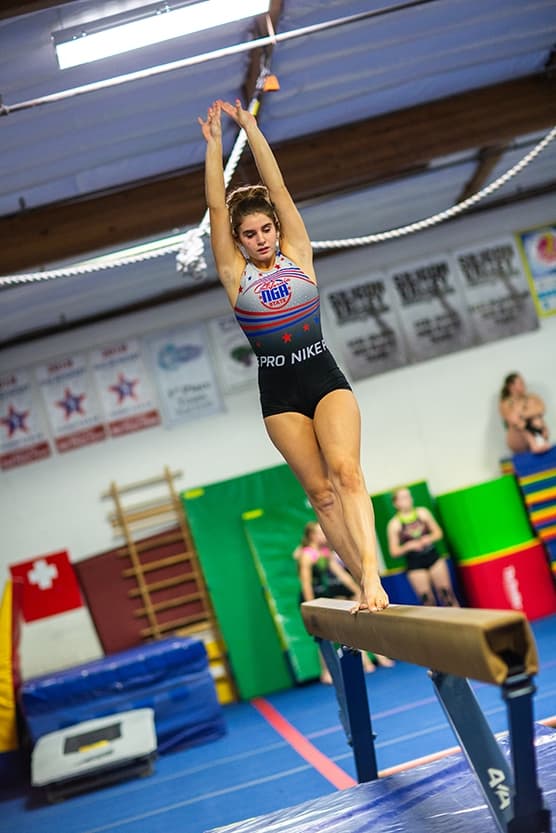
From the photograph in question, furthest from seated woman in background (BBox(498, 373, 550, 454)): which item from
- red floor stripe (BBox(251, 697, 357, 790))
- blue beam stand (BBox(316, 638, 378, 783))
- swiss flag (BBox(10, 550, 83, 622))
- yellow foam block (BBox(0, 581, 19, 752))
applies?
blue beam stand (BBox(316, 638, 378, 783))

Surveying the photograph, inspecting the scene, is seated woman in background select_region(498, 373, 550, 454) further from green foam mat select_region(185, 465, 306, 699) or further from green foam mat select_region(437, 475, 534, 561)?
green foam mat select_region(185, 465, 306, 699)

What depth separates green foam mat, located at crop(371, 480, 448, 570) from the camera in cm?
980

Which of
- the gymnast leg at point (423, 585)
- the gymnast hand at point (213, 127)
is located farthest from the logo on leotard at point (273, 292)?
the gymnast leg at point (423, 585)

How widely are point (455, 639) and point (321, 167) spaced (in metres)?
5.67

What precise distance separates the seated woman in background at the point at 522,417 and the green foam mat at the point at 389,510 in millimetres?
977

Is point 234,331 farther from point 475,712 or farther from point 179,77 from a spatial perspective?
point 475,712

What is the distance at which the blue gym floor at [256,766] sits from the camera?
580cm

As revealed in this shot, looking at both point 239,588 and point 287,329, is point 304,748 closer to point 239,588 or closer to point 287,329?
point 239,588

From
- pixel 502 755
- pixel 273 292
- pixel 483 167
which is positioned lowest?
pixel 502 755

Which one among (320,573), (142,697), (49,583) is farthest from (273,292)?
(49,583)

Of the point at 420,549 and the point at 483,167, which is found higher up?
the point at 483,167

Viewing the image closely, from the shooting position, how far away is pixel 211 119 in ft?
12.2

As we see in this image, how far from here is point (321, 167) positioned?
7691 millimetres

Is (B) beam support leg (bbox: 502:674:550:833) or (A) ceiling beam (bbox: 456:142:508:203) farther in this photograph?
(A) ceiling beam (bbox: 456:142:508:203)
